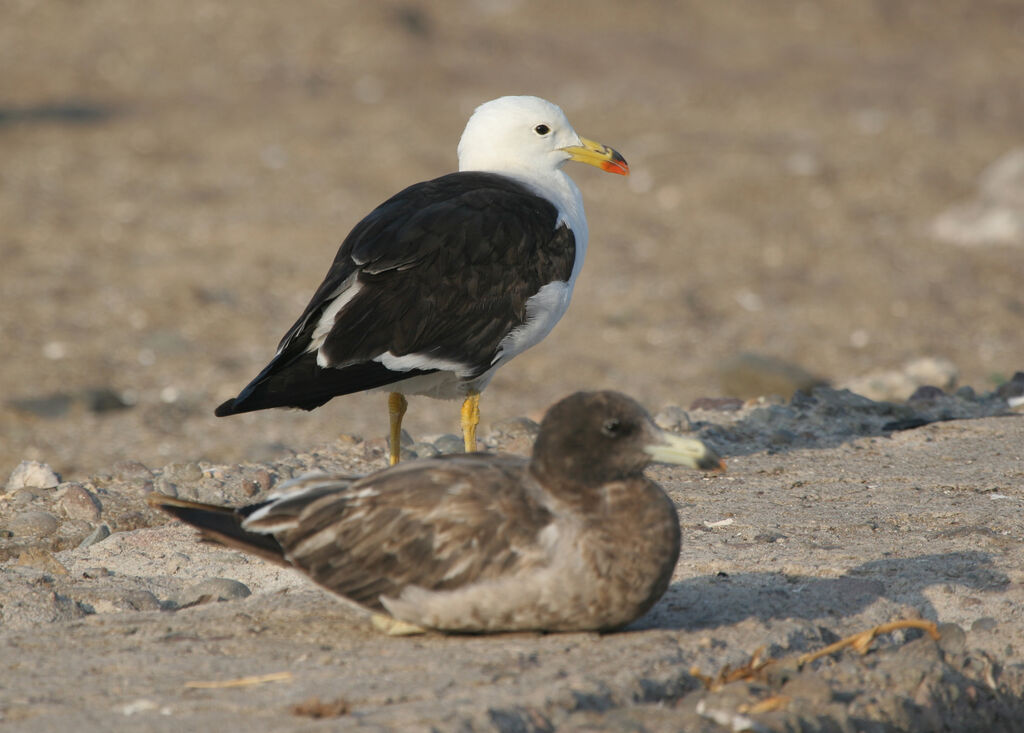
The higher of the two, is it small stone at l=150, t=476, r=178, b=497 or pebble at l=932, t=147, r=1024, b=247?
pebble at l=932, t=147, r=1024, b=247

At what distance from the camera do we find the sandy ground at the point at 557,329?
3705 mm

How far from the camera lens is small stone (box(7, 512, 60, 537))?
5.29 meters

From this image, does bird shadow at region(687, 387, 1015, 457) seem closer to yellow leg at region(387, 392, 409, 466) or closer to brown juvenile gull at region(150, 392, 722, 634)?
yellow leg at region(387, 392, 409, 466)

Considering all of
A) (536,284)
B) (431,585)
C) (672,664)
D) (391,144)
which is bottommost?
(672,664)

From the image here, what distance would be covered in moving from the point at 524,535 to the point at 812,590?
3.82 feet

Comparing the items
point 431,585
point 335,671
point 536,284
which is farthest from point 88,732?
point 536,284

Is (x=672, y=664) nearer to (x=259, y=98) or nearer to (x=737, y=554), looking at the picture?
(x=737, y=554)

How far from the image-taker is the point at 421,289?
209 inches

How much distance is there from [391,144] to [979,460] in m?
10.0

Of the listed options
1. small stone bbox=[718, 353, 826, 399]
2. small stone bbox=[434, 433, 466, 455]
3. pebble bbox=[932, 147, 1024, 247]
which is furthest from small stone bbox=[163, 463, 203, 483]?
pebble bbox=[932, 147, 1024, 247]

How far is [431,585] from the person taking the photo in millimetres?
3715

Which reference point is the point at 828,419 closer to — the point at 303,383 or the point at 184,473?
the point at 303,383

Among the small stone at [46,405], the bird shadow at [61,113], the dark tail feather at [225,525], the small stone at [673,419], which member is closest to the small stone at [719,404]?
the small stone at [673,419]

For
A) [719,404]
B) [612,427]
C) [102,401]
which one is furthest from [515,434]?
[102,401]
